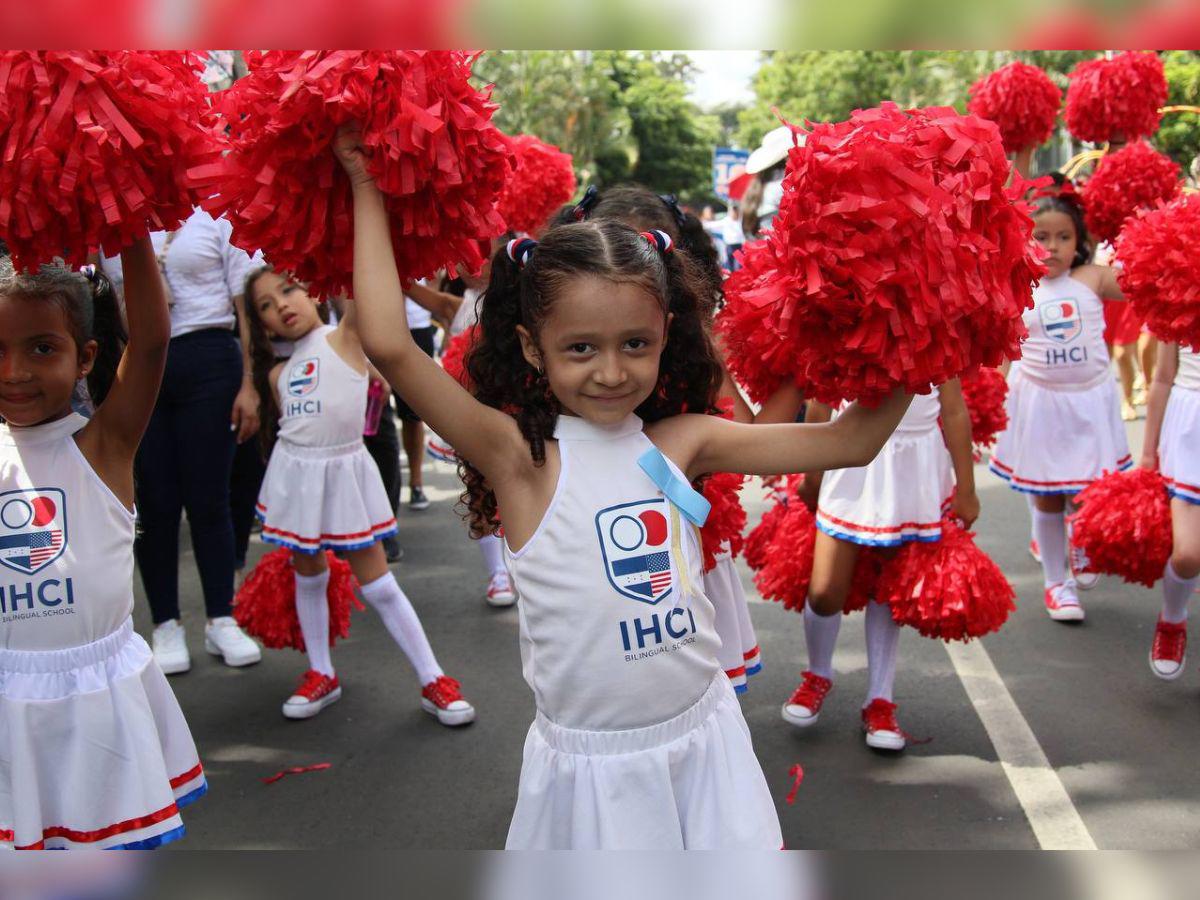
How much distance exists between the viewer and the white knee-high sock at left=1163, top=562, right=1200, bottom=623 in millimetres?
4195

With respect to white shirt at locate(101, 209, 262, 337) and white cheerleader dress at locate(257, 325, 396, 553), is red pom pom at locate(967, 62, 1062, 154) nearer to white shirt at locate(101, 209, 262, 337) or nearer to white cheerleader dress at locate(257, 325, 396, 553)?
white cheerleader dress at locate(257, 325, 396, 553)

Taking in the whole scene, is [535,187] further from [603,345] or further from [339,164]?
[339,164]

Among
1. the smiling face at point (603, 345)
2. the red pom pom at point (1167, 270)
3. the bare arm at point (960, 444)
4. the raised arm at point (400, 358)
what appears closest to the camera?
the raised arm at point (400, 358)

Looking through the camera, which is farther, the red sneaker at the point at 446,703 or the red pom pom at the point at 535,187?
the red pom pom at the point at 535,187

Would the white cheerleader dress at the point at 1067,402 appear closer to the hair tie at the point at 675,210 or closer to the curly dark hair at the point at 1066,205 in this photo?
the curly dark hair at the point at 1066,205

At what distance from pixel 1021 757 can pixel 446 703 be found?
1.94 m

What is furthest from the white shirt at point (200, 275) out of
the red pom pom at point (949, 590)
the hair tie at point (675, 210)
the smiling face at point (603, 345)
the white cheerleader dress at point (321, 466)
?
the smiling face at point (603, 345)

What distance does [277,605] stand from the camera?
434 centimetres

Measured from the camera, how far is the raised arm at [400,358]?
1.54 meters

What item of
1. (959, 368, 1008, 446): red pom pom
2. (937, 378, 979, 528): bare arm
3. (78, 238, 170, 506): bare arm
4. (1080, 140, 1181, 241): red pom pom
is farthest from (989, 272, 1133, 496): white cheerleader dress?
(78, 238, 170, 506): bare arm

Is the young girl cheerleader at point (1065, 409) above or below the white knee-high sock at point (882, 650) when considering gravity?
above

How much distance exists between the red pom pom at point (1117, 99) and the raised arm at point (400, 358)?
438cm

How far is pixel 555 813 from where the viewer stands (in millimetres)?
1979

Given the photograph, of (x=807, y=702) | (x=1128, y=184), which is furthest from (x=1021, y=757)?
(x=1128, y=184)
